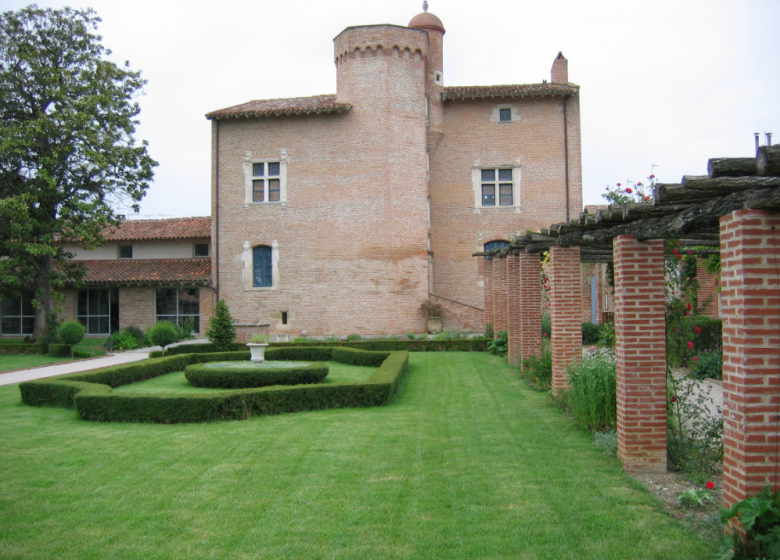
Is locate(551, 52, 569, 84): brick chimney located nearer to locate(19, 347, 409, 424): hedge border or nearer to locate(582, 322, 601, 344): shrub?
locate(582, 322, 601, 344): shrub

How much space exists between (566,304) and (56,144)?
2058cm

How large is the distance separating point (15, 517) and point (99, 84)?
21.2 meters

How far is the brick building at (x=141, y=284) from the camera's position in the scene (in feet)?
86.2

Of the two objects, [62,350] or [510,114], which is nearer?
[62,350]

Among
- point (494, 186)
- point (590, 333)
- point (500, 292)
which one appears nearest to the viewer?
point (500, 292)

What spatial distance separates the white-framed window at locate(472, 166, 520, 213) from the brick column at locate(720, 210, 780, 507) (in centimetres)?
2236

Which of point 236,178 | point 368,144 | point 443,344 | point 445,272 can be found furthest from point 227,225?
point 443,344

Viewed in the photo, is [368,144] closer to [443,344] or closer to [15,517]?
[443,344]

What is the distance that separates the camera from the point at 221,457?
7.39 meters

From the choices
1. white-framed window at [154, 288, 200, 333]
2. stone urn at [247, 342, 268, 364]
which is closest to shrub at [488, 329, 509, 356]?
stone urn at [247, 342, 268, 364]

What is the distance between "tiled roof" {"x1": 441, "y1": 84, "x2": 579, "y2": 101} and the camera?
25.5m

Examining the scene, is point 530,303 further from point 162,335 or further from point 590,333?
point 162,335

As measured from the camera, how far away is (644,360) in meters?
6.38

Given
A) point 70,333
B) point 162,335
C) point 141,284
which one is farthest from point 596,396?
point 141,284
